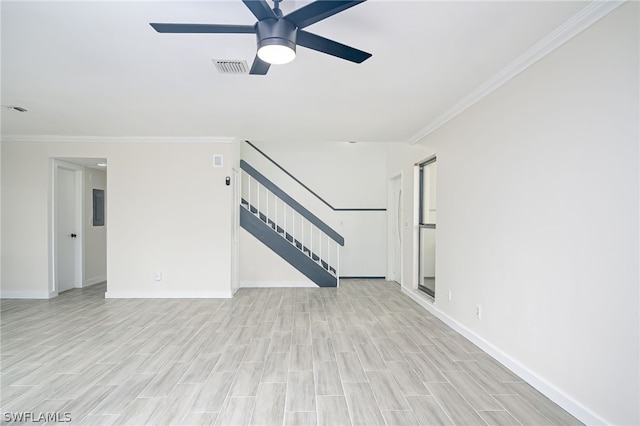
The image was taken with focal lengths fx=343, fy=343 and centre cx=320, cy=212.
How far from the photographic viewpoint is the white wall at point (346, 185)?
7.45 m

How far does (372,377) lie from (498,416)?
920 millimetres

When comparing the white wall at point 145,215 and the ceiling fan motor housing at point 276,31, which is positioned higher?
the ceiling fan motor housing at point 276,31

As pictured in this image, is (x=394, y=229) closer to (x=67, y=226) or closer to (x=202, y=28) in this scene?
(x=202, y=28)

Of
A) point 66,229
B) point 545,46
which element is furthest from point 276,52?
point 66,229

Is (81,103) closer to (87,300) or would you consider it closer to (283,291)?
(87,300)

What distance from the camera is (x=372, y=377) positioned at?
9.12ft

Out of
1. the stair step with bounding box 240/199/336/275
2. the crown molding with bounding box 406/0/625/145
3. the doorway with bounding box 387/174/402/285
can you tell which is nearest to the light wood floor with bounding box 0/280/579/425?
the doorway with bounding box 387/174/402/285

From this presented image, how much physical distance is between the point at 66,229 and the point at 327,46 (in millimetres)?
6242

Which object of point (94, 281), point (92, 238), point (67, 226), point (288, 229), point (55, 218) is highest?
point (55, 218)

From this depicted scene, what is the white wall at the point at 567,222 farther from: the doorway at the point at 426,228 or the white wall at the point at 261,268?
the white wall at the point at 261,268

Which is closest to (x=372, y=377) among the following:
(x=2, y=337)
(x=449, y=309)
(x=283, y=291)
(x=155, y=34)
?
(x=449, y=309)

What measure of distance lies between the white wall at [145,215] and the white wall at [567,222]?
389 cm

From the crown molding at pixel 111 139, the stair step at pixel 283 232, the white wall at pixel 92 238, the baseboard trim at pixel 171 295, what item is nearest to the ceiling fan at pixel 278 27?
the crown molding at pixel 111 139

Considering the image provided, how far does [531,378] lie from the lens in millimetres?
2629
